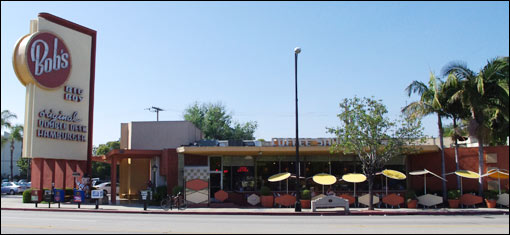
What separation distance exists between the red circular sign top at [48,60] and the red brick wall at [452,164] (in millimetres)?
25781

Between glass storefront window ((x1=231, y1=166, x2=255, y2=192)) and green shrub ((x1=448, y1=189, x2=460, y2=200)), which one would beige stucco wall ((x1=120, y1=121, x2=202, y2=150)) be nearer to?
glass storefront window ((x1=231, y1=166, x2=255, y2=192))

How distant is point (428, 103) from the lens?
30.0 m

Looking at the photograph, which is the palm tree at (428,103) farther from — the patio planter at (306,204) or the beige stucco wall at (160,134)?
the beige stucco wall at (160,134)

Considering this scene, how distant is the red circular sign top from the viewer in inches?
1256

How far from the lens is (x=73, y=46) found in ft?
116

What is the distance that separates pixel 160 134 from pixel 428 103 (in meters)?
20.1

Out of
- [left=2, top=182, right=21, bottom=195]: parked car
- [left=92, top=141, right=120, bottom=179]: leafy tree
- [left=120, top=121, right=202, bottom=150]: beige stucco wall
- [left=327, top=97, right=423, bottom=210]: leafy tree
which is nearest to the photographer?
[left=327, top=97, right=423, bottom=210]: leafy tree

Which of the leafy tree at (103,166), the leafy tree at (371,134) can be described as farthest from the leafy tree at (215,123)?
the leafy tree at (371,134)

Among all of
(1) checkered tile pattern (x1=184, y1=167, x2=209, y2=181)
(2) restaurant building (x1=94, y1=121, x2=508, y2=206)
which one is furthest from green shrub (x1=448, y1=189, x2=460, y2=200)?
(1) checkered tile pattern (x1=184, y1=167, x2=209, y2=181)

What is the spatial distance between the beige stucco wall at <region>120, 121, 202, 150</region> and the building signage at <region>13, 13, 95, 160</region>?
3610mm

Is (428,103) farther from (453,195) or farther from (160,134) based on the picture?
(160,134)

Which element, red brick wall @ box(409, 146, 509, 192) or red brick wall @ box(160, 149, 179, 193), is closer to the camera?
red brick wall @ box(409, 146, 509, 192)

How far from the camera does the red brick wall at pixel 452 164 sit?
101ft

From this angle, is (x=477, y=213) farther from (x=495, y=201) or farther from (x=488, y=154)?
(x=488, y=154)
